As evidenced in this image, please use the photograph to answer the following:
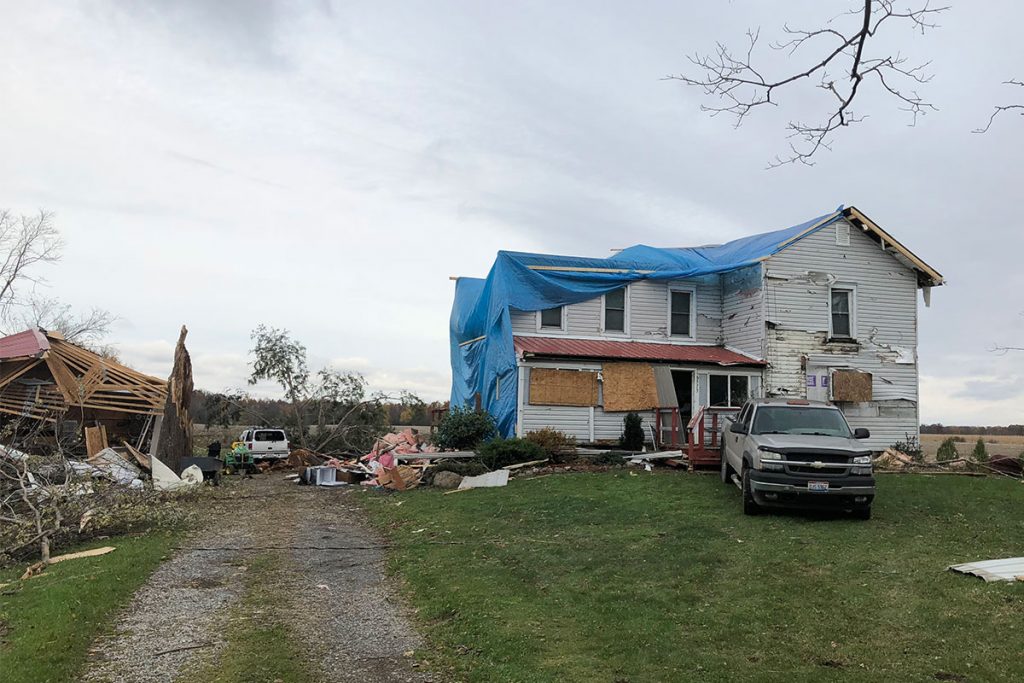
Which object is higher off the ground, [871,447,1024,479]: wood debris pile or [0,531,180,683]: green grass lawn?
[871,447,1024,479]: wood debris pile

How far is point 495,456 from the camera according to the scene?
20.1m

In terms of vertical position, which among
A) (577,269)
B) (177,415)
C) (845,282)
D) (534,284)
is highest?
(577,269)

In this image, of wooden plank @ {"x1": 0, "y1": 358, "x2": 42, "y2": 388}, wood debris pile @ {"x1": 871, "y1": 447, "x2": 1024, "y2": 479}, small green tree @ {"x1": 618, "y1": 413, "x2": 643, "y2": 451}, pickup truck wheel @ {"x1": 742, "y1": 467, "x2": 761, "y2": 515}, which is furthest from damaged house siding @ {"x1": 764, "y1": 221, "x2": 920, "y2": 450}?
wooden plank @ {"x1": 0, "y1": 358, "x2": 42, "y2": 388}

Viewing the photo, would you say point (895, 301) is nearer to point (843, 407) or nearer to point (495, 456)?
point (843, 407)

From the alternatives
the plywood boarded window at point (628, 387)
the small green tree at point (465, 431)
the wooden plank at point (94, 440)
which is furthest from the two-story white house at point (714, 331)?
the wooden plank at point (94, 440)

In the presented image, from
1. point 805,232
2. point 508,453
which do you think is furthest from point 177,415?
point 805,232

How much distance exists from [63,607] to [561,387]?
14.9 m

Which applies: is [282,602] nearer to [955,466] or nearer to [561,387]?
[561,387]

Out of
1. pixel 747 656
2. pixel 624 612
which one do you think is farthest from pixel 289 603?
pixel 747 656

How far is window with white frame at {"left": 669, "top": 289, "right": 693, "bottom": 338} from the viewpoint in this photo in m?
25.3

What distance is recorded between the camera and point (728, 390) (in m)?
23.6

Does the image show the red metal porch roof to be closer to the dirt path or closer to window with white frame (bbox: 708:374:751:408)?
window with white frame (bbox: 708:374:751:408)

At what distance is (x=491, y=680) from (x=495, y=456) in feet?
44.7

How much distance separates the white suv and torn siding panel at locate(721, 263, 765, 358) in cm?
1603
